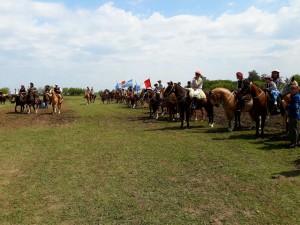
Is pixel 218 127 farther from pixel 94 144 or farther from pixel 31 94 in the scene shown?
pixel 31 94

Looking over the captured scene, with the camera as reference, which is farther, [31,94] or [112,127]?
[31,94]

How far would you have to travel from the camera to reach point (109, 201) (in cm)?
694

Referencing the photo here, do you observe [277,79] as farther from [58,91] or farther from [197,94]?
[58,91]

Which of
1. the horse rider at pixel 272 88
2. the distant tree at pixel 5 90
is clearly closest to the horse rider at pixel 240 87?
the horse rider at pixel 272 88

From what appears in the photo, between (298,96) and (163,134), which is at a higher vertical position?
(298,96)

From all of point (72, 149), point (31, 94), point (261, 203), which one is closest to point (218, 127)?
point (72, 149)

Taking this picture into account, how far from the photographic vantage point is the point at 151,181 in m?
8.23

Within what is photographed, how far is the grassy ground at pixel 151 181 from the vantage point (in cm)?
623

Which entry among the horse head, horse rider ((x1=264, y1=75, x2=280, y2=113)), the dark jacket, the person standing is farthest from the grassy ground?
the horse head

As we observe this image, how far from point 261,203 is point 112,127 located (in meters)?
12.8

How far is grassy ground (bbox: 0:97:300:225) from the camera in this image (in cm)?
623

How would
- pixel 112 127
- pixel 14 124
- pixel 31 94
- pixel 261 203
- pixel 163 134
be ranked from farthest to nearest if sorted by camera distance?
pixel 31 94, pixel 14 124, pixel 112 127, pixel 163 134, pixel 261 203

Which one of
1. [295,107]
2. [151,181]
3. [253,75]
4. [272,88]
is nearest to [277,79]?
[272,88]

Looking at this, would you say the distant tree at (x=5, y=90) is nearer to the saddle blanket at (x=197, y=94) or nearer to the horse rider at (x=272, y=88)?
the saddle blanket at (x=197, y=94)
